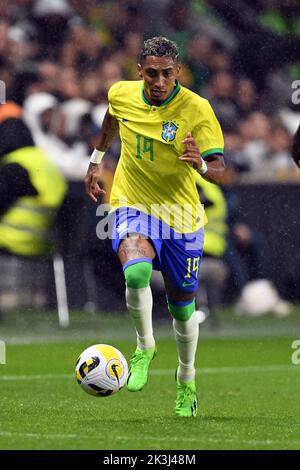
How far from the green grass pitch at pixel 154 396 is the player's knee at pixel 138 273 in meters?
0.76

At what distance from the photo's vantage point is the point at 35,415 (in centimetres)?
690

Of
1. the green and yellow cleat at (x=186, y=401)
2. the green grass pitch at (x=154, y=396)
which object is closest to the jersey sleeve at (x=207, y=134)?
the green and yellow cleat at (x=186, y=401)

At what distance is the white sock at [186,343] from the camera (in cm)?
729

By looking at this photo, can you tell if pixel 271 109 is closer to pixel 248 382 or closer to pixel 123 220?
pixel 248 382

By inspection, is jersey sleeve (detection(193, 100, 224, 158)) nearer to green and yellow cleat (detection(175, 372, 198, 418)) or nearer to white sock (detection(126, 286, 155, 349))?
white sock (detection(126, 286, 155, 349))

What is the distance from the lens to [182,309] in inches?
285

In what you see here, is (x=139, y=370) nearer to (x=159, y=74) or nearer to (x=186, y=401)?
(x=186, y=401)

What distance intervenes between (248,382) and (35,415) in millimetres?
2827

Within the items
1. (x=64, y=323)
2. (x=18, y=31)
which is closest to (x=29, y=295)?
(x=64, y=323)

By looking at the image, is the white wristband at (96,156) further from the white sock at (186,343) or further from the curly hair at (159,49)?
the white sock at (186,343)

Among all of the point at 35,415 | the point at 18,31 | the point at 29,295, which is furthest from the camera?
the point at 18,31

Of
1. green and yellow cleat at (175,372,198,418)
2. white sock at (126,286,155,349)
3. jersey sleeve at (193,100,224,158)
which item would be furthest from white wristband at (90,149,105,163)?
green and yellow cleat at (175,372,198,418)

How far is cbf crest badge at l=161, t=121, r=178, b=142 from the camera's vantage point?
7.16 m

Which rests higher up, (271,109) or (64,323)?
(271,109)
